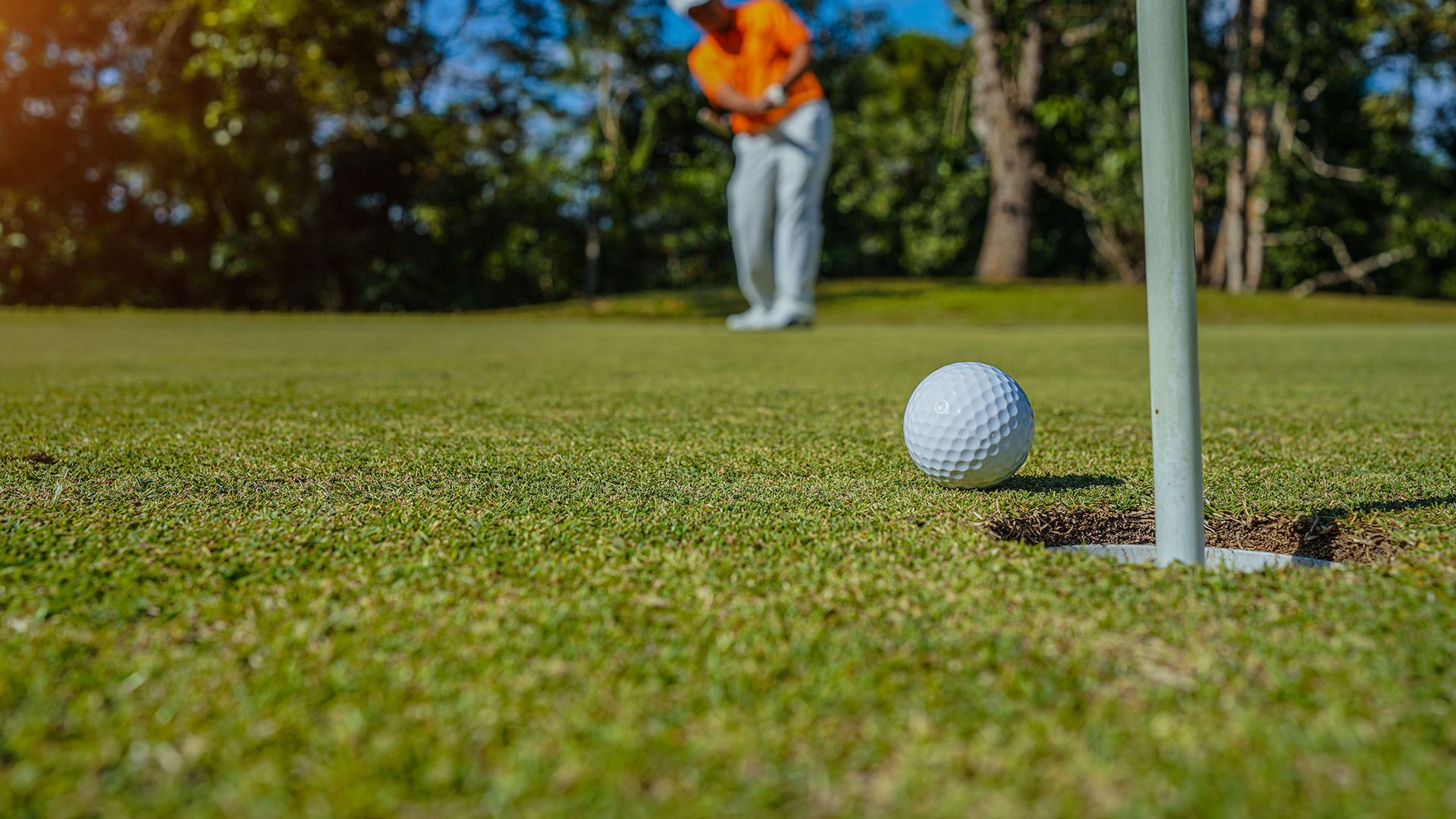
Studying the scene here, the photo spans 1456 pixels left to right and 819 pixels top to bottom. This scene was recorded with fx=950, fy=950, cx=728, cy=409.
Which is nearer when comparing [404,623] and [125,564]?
[404,623]

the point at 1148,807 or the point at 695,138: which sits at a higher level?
the point at 695,138

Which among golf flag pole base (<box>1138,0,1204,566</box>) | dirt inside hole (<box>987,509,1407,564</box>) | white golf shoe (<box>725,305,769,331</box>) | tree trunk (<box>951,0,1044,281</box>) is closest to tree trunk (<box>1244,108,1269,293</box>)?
tree trunk (<box>951,0,1044,281</box>)

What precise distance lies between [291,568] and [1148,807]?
117 cm

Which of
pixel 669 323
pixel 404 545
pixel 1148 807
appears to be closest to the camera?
pixel 1148 807

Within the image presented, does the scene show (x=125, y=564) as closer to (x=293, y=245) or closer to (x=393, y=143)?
(x=293, y=245)

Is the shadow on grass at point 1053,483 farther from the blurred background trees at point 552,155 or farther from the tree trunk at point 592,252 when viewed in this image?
the tree trunk at point 592,252

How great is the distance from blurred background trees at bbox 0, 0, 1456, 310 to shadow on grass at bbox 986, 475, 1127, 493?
54.1ft

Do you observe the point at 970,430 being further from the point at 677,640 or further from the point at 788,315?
the point at 788,315

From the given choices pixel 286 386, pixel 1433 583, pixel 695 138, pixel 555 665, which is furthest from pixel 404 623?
pixel 695 138

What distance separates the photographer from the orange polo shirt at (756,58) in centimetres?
784

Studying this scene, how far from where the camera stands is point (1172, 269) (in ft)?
4.55

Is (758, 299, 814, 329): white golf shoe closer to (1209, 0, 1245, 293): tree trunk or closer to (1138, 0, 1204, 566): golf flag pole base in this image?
(1138, 0, 1204, 566): golf flag pole base

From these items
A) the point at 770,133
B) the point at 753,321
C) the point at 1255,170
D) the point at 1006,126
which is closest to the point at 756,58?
the point at 770,133

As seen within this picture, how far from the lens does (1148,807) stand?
31.3 inches
